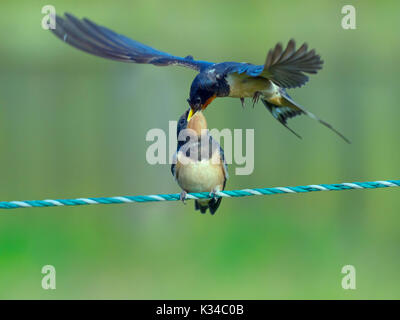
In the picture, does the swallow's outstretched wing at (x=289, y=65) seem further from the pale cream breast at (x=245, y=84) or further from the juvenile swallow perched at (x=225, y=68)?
the pale cream breast at (x=245, y=84)

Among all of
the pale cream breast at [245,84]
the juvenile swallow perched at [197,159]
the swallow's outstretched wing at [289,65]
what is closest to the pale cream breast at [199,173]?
the juvenile swallow perched at [197,159]

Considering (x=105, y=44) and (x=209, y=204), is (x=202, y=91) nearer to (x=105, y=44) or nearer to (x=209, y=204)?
(x=105, y=44)

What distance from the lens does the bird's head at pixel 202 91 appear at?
11.7ft

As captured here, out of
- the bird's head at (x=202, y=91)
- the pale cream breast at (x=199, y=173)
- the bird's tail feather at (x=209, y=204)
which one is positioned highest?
the bird's head at (x=202, y=91)

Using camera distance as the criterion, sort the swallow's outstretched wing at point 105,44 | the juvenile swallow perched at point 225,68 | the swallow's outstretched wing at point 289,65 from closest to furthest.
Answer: the swallow's outstretched wing at point 289,65 < the juvenile swallow perched at point 225,68 < the swallow's outstretched wing at point 105,44

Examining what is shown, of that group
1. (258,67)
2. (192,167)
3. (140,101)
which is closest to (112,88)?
(140,101)

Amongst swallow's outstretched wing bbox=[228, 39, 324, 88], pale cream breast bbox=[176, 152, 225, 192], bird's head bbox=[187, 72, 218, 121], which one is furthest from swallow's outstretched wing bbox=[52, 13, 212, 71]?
swallow's outstretched wing bbox=[228, 39, 324, 88]

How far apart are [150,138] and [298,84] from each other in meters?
3.91

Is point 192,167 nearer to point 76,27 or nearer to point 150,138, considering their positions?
point 76,27

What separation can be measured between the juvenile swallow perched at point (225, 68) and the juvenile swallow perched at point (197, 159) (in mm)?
178

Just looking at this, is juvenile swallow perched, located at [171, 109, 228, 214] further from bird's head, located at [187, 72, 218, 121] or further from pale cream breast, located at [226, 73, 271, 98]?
pale cream breast, located at [226, 73, 271, 98]

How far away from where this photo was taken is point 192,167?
388 cm

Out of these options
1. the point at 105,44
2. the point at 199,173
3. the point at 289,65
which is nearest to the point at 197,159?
the point at 199,173

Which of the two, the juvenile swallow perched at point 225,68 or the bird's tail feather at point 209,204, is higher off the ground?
the juvenile swallow perched at point 225,68
